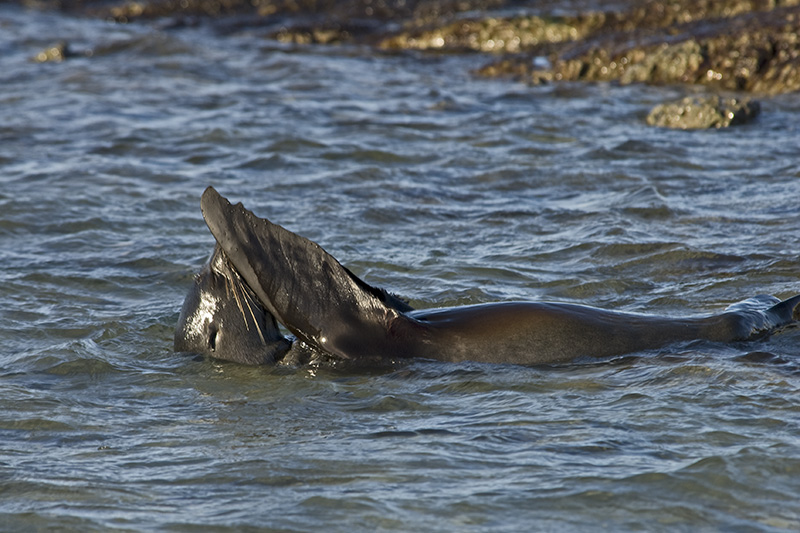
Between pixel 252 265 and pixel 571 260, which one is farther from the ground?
pixel 252 265

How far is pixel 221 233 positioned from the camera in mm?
4801

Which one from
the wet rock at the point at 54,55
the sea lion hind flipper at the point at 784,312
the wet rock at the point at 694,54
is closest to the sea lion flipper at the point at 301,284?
the sea lion hind flipper at the point at 784,312

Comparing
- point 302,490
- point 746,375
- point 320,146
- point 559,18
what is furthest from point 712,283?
point 559,18

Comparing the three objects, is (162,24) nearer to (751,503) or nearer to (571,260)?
(571,260)

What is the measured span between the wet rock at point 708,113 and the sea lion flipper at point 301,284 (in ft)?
22.9

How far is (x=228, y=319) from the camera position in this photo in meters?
5.09

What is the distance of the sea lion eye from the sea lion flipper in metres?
0.37

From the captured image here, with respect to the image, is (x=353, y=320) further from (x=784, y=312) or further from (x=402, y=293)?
(x=784, y=312)

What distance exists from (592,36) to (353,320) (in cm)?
1191

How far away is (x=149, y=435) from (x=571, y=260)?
354 cm

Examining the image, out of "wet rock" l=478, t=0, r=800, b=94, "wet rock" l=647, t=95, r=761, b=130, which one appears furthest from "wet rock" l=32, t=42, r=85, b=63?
"wet rock" l=647, t=95, r=761, b=130

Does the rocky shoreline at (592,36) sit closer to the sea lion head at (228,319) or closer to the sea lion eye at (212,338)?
the sea lion head at (228,319)

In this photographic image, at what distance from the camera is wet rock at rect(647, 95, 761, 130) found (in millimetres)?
10891

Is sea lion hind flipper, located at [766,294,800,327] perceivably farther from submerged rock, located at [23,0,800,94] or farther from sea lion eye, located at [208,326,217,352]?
submerged rock, located at [23,0,800,94]
